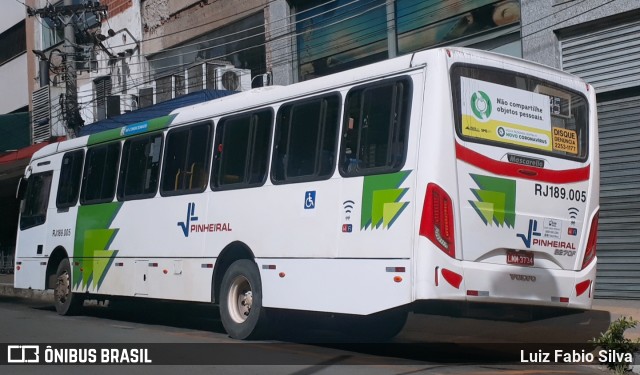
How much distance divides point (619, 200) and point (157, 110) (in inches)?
495

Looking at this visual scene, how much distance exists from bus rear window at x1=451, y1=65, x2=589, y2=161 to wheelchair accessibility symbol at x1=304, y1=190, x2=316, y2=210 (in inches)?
84.1

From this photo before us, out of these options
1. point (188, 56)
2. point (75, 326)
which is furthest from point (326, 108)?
point (188, 56)

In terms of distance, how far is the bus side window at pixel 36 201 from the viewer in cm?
1786

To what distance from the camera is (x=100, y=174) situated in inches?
633

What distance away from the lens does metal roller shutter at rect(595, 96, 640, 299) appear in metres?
14.7

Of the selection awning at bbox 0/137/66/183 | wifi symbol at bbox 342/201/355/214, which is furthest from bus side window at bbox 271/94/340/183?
awning at bbox 0/137/66/183

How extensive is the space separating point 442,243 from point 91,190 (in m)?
8.69

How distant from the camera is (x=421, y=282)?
9.33 metres

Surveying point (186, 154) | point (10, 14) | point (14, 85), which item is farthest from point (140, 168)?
point (10, 14)

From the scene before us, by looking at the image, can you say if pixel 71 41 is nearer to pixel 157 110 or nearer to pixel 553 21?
pixel 157 110

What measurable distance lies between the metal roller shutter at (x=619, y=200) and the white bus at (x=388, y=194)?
407cm

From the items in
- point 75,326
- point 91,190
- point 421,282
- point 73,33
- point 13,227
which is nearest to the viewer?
point 421,282

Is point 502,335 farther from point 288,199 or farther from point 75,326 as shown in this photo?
point 75,326

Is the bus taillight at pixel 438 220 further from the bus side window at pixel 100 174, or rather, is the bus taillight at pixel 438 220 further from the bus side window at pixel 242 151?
the bus side window at pixel 100 174
